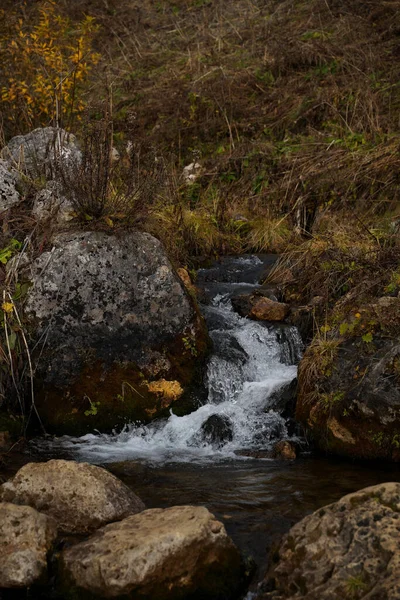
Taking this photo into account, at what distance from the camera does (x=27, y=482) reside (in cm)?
389

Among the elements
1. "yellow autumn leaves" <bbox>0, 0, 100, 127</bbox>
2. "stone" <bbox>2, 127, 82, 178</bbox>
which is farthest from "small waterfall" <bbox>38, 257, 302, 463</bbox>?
"yellow autumn leaves" <bbox>0, 0, 100, 127</bbox>

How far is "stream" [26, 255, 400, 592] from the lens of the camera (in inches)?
164

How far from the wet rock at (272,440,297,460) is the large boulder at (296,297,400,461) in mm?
213

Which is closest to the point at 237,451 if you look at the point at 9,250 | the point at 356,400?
the point at 356,400

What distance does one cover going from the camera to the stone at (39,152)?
6.79 meters

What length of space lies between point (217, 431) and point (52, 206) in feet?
8.48

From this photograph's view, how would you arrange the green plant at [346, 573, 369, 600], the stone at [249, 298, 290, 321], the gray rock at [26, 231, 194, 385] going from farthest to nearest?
the stone at [249, 298, 290, 321], the gray rock at [26, 231, 194, 385], the green plant at [346, 573, 369, 600]

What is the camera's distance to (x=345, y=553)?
121 inches

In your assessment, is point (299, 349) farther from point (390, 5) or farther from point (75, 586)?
point (390, 5)

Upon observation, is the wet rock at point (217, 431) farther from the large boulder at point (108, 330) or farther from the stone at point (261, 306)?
the stone at point (261, 306)

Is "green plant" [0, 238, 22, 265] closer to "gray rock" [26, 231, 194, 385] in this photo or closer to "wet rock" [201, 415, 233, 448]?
"gray rock" [26, 231, 194, 385]

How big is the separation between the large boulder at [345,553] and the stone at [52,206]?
12.7 feet

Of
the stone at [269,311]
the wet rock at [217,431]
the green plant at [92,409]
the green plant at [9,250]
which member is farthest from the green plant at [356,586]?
the green plant at [9,250]

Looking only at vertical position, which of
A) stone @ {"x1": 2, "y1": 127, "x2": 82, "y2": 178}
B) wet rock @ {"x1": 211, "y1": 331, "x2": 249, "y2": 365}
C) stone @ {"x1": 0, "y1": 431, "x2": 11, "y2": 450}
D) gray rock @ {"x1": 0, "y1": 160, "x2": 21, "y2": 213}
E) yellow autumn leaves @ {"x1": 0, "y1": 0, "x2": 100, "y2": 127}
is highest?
yellow autumn leaves @ {"x1": 0, "y1": 0, "x2": 100, "y2": 127}
